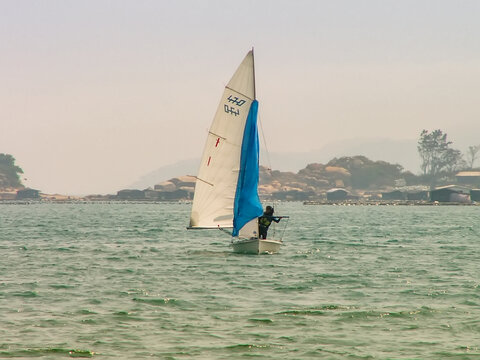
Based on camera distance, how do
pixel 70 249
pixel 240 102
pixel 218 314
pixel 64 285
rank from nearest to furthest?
pixel 218 314, pixel 64 285, pixel 240 102, pixel 70 249

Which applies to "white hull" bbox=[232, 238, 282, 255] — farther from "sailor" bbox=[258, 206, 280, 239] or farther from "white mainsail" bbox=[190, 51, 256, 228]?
"white mainsail" bbox=[190, 51, 256, 228]

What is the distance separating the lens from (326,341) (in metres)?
19.3

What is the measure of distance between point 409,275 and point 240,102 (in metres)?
12.8

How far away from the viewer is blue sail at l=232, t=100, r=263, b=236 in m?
40.0

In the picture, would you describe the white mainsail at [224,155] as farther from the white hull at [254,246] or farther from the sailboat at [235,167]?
the white hull at [254,246]

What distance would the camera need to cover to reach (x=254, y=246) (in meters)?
40.3

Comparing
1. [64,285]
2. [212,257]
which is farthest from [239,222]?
[64,285]

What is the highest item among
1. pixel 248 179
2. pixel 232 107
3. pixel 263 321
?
pixel 232 107

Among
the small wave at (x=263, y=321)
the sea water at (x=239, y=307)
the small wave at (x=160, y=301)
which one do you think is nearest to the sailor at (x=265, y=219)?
the sea water at (x=239, y=307)

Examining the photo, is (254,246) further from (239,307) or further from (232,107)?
(239,307)

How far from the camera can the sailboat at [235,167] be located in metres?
39.9

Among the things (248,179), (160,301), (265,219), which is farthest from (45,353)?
(248,179)

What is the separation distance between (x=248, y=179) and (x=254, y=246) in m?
3.57

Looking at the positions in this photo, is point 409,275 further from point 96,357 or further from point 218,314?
point 96,357
